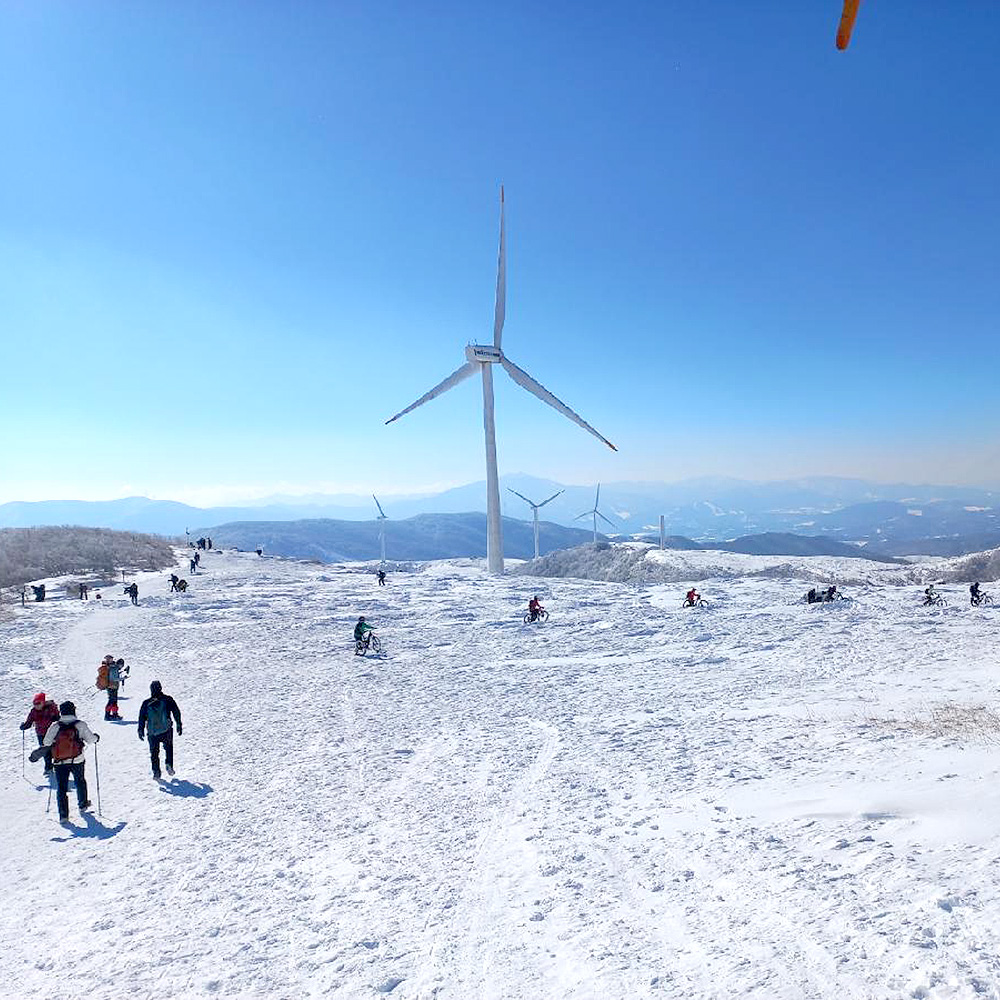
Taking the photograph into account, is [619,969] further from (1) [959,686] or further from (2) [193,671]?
→ (2) [193,671]

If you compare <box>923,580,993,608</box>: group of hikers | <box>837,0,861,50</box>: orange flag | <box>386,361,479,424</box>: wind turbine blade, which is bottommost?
<box>923,580,993,608</box>: group of hikers

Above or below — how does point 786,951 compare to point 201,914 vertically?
above

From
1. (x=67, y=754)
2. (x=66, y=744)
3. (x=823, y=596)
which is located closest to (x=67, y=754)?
(x=67, y=754)

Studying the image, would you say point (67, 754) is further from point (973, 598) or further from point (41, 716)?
point (973, 598)

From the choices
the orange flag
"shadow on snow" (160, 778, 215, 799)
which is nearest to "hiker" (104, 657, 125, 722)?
"shadow on snow" (160, 778, 215, 799)

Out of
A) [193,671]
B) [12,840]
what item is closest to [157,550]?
[193,671]

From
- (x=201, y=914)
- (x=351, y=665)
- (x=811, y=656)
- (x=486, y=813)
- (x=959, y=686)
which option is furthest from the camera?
(x=351, y=665)

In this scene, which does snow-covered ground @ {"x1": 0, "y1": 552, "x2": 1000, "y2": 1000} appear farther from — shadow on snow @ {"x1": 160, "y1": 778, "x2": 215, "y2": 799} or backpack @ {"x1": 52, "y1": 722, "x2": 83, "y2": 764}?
backpack @ {"x1": 52, "y1": 722, "x2": 83, "y2": 764}
